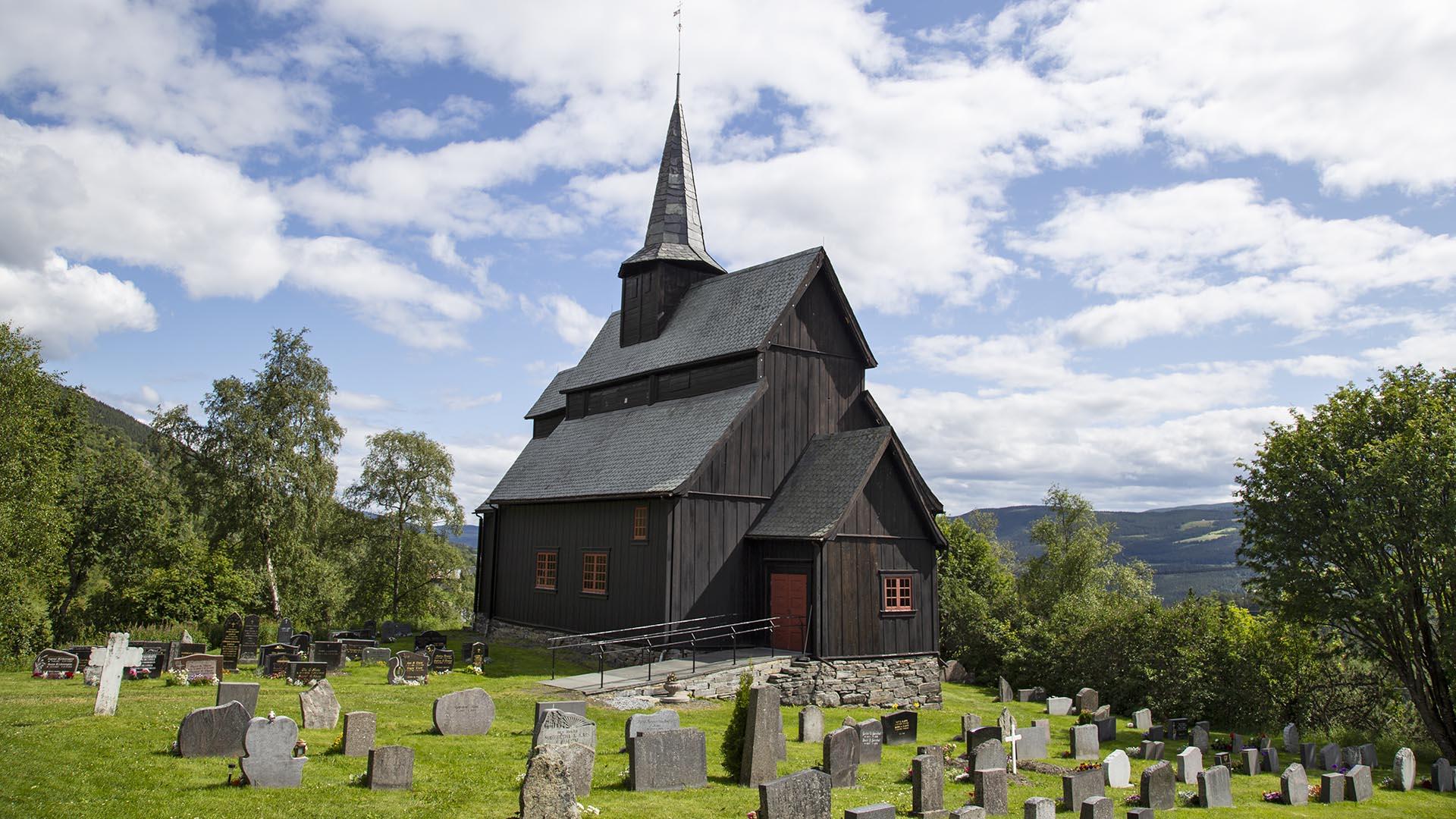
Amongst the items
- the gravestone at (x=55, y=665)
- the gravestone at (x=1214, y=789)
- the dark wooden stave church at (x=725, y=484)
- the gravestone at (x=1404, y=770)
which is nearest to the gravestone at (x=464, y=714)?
the dark wooden stave church at (x=725, y=484)

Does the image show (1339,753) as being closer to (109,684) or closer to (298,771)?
(298,771)

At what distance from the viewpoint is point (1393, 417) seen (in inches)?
782

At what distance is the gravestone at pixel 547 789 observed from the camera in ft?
29.1

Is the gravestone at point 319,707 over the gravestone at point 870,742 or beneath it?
over

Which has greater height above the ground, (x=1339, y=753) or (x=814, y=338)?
(x=814, y=338)

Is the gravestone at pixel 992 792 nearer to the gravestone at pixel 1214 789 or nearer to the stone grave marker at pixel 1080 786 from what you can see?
the stone grave marker at pixel 1080 786

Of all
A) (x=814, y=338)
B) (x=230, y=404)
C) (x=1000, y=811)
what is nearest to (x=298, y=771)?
(x=1000, y=811)

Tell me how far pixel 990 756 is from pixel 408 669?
13030 millimetres

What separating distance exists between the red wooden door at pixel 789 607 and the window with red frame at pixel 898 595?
196 cm

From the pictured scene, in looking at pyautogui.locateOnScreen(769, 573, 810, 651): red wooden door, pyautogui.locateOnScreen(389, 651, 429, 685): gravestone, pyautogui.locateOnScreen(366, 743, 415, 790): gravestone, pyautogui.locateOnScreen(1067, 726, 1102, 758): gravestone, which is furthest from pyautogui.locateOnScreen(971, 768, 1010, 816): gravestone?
pyautogui.locateOnScreen(389, 651, 429, 685): gravestone

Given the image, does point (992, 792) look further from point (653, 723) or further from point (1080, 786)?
point (653, 723)

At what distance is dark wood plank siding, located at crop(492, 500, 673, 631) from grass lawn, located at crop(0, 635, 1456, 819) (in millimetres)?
3724

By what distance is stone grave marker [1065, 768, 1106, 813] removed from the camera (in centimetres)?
1220

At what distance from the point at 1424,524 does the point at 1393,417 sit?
2544 millimetres
